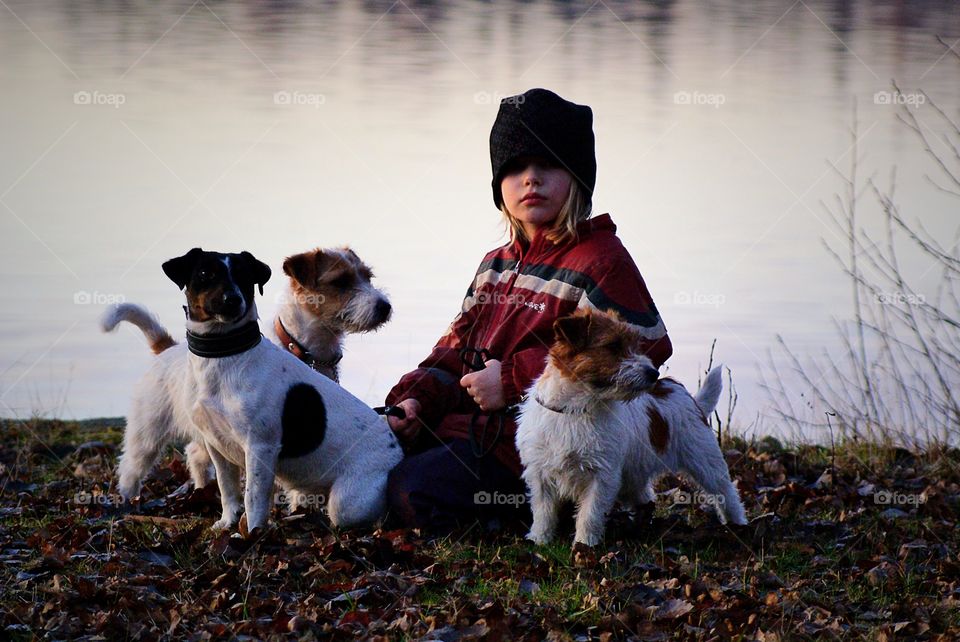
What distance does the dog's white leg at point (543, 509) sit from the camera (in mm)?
5598

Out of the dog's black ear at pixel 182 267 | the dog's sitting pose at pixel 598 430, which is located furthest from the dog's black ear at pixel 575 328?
the dog's black ear at pixel 182 267

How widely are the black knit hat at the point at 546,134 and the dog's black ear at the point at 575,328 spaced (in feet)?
4.43

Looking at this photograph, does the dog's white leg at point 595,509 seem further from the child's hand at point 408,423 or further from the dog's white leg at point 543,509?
the child's hand at point 408,423

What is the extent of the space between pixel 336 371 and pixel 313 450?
1423mm

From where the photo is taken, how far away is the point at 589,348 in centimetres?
518

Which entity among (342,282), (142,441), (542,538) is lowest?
(542,538)

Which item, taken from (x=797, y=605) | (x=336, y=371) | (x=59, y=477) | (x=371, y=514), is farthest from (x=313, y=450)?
(x=59, y=477)

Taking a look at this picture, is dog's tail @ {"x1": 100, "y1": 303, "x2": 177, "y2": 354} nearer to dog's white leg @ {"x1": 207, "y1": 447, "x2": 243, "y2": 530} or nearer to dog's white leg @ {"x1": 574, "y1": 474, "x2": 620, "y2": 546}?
dog's white leg @ {"x1": 207, "y1": 447, "x2": 243, "y2": 530}

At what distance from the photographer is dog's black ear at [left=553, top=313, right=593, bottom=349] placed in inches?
203

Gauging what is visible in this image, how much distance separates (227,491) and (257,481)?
42 cm

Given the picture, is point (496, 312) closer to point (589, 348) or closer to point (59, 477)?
point (589, 348)

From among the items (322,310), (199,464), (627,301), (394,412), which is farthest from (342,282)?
(627,301)

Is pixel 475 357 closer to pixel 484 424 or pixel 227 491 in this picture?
pixel 484 424

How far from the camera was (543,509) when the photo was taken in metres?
5.61
